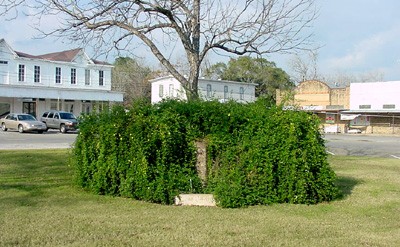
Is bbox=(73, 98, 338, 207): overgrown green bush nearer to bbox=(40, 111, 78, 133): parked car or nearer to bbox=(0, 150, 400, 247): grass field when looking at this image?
bbox=(0, 150, 400, 247): grass field

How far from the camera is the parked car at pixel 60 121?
38.3 metres

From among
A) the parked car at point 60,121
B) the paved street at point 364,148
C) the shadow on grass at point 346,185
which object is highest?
the parked car at point 60,121

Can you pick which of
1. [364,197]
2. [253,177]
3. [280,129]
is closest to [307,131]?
[280,129]

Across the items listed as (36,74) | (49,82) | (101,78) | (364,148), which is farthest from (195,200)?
(101,78)

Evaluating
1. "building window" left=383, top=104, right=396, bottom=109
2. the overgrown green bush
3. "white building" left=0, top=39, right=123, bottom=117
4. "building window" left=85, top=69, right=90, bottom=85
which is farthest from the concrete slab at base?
"building window" left=383, top=104, right=396, bottom=109

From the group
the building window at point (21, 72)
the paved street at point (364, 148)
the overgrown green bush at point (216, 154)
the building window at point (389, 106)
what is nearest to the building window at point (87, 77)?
the building window at point (21, 72)

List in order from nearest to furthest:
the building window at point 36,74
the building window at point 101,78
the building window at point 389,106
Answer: the building window at point 36,74 → the building window at point 389,106 → the building window at point 101,78

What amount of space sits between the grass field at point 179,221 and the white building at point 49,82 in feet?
129

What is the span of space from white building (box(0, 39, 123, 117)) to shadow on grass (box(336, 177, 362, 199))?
37437 mm

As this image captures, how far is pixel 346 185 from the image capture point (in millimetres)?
11461

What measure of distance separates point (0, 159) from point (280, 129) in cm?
1065

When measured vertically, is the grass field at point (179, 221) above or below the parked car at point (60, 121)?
below

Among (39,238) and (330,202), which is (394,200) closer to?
(330,202)

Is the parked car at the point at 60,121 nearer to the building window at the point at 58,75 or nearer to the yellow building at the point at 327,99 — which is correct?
the building window at the point at 58,75
